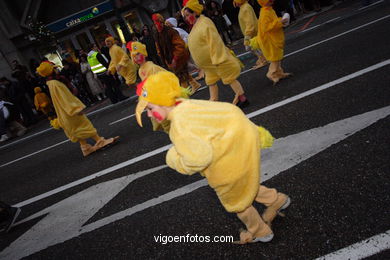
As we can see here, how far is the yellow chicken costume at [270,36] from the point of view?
Result: 5.40 meters

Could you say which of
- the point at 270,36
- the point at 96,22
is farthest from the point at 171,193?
the point at 96,22

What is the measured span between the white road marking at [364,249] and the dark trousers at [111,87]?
9.11 metres

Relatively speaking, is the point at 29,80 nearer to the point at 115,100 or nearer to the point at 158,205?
the point at 115,100

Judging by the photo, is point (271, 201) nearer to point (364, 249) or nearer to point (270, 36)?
point (364, 249)

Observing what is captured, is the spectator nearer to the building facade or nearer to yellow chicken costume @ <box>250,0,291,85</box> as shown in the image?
yellow chicken costume @ <box>250,0,291,85</box>

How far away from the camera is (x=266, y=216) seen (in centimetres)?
243

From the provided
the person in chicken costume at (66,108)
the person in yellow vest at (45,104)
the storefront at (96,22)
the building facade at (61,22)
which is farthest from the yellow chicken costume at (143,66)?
the storefront at (96,22)

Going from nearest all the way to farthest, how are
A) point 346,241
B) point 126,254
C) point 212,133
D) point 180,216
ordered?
point 212,133 < point 346,241 < point 126,254 < point 180,216

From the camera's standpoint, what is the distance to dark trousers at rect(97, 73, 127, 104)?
9985 millimetres

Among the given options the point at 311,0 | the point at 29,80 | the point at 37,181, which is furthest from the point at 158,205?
the point at 311,0

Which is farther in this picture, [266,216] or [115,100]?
[115,100]

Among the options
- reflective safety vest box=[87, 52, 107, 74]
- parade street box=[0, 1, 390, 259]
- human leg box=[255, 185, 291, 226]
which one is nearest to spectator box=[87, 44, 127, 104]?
reflective safety vest box=[87, 52, 107, 74]

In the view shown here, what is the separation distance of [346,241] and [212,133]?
1.28m

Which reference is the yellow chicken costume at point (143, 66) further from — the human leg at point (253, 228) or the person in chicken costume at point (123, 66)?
the human leg at point (253, 228)
